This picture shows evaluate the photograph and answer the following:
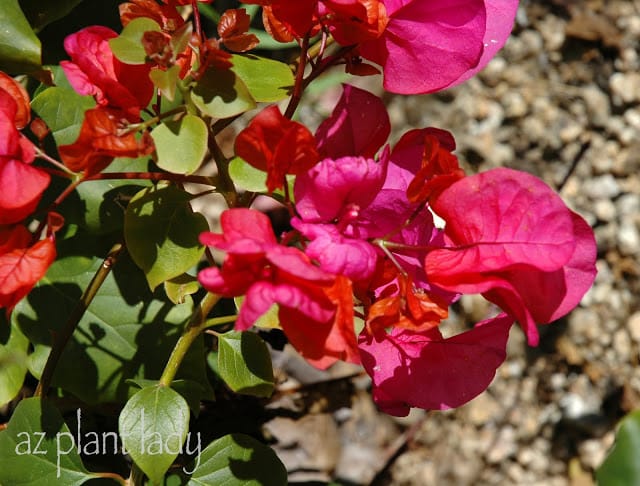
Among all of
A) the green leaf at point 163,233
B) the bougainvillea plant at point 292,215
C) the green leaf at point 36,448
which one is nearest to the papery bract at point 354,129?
the bougainvillea plant at point 292,215

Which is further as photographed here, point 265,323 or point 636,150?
point 636,150

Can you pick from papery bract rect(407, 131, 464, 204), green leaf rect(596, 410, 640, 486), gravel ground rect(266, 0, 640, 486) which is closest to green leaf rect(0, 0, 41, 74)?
papery bract rect(407, 131, 464, 204)

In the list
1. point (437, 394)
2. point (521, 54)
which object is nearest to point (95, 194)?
point (437, 394)

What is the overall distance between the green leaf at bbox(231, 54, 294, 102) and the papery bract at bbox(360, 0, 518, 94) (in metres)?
0.06

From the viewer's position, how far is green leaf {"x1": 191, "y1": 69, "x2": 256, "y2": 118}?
51cm

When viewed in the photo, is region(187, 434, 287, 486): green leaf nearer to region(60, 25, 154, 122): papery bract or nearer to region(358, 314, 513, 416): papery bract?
region(358, 314, 513, 416): papery bract

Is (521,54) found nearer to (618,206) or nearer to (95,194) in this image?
(618,206)

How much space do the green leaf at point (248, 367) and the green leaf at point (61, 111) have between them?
253 mm

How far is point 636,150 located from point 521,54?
10.5 inches

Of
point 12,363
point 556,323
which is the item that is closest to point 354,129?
point 12,363

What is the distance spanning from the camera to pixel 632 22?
1515 mm

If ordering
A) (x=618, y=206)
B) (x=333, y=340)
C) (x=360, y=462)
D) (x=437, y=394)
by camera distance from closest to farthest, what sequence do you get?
(x=333, y=340) → (x=437, y=394) → (x=360, y=462) → (x=618, y=206)

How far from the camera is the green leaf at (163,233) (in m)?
0.58

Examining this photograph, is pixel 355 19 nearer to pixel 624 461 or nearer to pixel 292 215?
pixel 292 215
